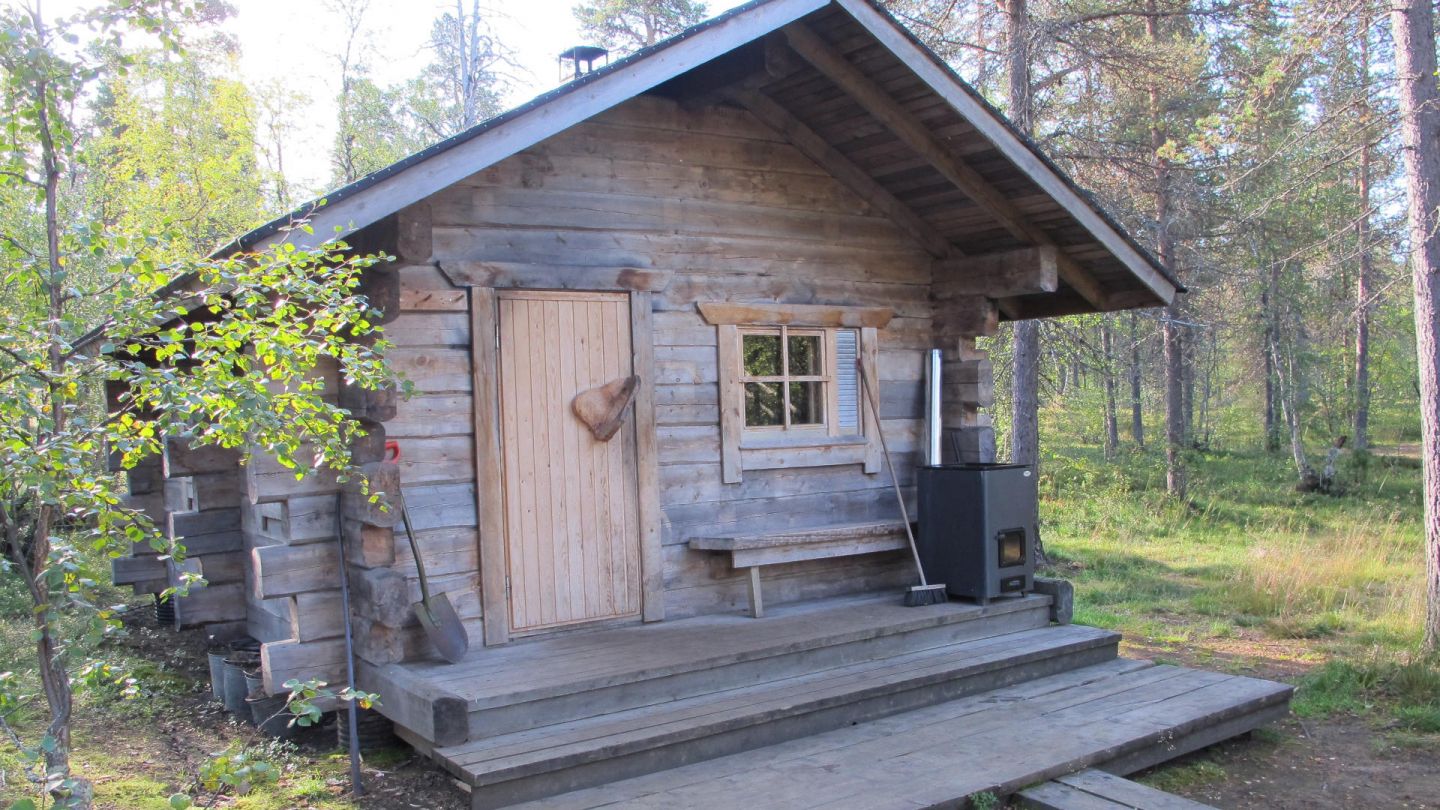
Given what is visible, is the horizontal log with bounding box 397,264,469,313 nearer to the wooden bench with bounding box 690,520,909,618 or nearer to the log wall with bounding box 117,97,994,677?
the log wall with bounding box 117,97,994,677

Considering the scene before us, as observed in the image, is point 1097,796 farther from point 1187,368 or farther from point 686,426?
point 1187,368

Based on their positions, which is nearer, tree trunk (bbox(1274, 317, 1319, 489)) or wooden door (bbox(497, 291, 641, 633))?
wooden door (bbox(497, 291, 641, 633))

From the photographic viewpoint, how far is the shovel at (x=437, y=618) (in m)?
5.21

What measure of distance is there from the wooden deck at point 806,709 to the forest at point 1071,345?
0.46m

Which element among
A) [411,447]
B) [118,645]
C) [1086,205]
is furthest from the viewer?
[118,645]

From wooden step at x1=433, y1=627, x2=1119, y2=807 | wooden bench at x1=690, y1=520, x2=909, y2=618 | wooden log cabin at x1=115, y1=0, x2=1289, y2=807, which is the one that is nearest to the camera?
wooden step at x1=433, y1=627, x2=1119, y2=807

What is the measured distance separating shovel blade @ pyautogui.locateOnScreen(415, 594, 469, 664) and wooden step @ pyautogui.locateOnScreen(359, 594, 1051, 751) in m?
0.08

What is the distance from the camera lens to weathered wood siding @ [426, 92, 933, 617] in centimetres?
599

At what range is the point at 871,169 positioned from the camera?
7117mm

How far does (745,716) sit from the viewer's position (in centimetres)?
504

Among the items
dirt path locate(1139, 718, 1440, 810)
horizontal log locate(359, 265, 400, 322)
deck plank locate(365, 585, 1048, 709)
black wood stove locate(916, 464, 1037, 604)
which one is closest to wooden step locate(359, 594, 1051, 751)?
deck plank locate(365, 585, 1048, 709)

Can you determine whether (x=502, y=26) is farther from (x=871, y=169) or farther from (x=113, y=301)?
(x=113, y=301)

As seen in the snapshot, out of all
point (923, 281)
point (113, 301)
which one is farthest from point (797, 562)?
point (113, 301)

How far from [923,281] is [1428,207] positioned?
377 centimetres
